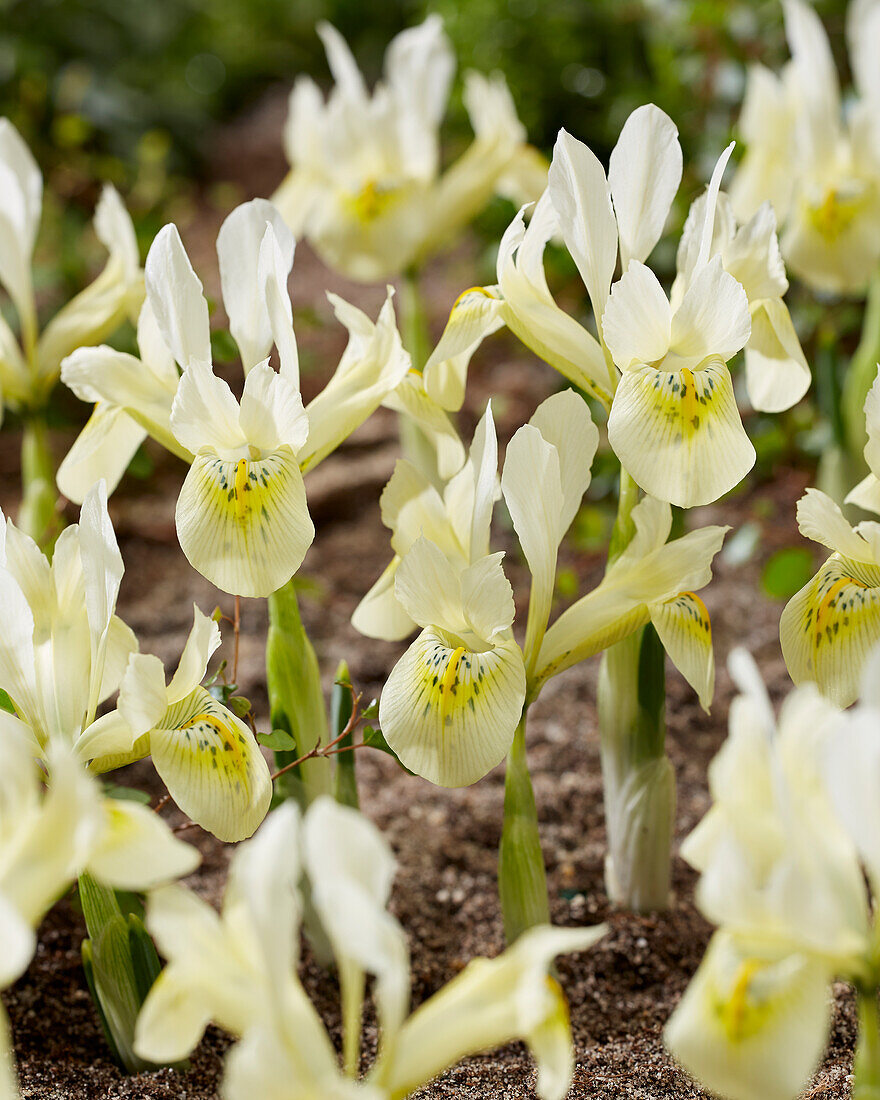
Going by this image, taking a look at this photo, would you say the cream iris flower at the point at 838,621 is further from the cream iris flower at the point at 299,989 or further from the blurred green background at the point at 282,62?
the blurred green background at the point at 282,62

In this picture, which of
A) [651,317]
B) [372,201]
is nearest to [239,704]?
[651,317]

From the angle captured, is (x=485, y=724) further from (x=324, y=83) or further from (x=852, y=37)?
(x=324, y=83)

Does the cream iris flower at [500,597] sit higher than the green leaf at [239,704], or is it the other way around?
the cream iris flower at [500,597]

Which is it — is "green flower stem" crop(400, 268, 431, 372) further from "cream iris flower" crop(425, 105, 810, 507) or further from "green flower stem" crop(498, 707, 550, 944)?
"green flower stem" crop(498, 707, 550, 944)

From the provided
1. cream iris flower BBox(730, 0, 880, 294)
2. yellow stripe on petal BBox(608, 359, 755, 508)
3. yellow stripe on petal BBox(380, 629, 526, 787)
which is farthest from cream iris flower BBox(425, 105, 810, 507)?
cream iris flower BBox(730, 0, 880, 294)

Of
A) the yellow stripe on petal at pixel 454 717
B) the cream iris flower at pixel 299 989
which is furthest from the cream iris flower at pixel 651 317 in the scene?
the cream iris flower at pixel 299 989

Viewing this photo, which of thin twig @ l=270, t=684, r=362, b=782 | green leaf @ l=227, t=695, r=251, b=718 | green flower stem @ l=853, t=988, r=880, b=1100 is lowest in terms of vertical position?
thin twig @ l=270, t=684, r=362, b=782
